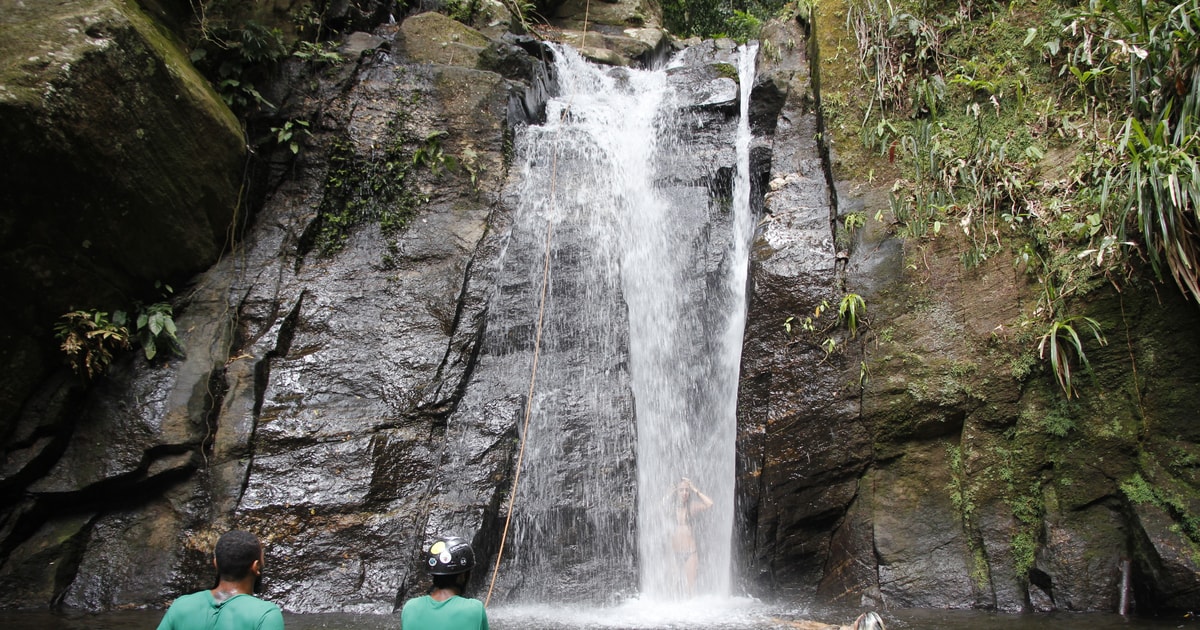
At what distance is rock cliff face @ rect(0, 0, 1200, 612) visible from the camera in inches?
229

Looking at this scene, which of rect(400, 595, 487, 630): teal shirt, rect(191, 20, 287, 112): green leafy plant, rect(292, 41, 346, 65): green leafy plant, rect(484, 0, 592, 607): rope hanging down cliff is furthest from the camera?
rect(292, 41, 346, 65): green leafy plant

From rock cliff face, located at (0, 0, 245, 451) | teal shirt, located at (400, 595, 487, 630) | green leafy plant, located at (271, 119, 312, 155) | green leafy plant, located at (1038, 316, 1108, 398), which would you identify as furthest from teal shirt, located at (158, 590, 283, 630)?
green leafy plant, located at (271, 119, 312, 155)

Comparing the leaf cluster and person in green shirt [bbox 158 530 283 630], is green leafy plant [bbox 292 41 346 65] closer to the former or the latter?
the leaf cluster

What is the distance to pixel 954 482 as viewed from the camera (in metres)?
6.12

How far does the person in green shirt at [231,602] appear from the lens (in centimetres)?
258

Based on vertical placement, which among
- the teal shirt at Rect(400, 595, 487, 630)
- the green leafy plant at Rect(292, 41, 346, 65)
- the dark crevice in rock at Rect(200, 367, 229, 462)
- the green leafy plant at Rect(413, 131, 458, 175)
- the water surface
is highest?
the green leafy plant at Rect(292, 41, 346, 65)

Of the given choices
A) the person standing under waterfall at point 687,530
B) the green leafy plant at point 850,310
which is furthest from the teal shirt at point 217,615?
the green leafy plant at point 850,310

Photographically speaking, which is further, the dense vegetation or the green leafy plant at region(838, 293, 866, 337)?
the green leafy plant at region(838, 293, 866, 337)

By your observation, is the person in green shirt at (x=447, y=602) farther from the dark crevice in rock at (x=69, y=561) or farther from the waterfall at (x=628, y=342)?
the dark crevice in rock at (x=69, y=561)

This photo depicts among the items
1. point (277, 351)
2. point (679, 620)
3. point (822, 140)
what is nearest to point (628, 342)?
point (679, 620)

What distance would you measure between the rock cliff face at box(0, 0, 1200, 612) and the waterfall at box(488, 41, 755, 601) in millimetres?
233

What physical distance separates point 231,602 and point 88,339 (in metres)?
5.44

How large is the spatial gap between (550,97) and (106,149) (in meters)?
6.56

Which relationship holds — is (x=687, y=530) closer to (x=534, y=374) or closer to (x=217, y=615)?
(x=534, y=374)
